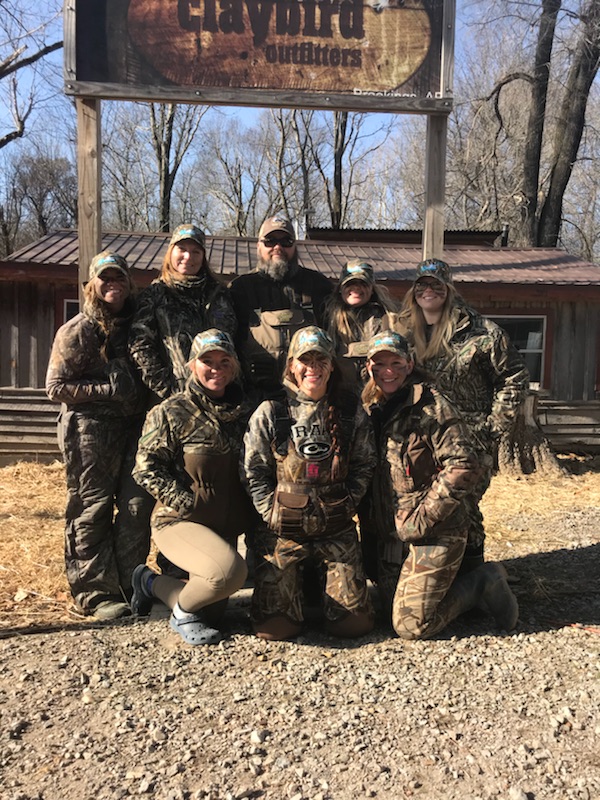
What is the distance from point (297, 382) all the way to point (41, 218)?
30537mm

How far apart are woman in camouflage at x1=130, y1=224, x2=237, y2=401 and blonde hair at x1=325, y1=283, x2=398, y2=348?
595 mm

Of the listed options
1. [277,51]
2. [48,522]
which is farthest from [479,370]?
[48,522]

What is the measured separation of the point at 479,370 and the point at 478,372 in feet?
0.05

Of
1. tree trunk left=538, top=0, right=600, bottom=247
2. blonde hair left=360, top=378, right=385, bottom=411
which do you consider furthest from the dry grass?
tree trunk left=538, top=0, right=600, bottom=247

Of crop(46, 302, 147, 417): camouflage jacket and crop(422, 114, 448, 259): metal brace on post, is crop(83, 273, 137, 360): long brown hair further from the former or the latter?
crop(422, 114, 448, 259): metal brace on post

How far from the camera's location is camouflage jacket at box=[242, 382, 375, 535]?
3.50 meters

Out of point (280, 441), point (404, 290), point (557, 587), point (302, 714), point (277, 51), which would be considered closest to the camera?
point (302, 714)

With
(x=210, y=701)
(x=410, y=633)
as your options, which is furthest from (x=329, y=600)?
(x=210, y=701)

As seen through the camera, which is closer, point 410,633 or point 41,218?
point 410,633

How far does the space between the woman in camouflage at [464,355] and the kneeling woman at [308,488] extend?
80 centimetres

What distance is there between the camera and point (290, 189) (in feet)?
101

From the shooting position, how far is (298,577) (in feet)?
12.0

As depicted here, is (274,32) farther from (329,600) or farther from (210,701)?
(210,701)

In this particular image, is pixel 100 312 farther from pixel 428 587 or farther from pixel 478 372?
pixel 428 587
